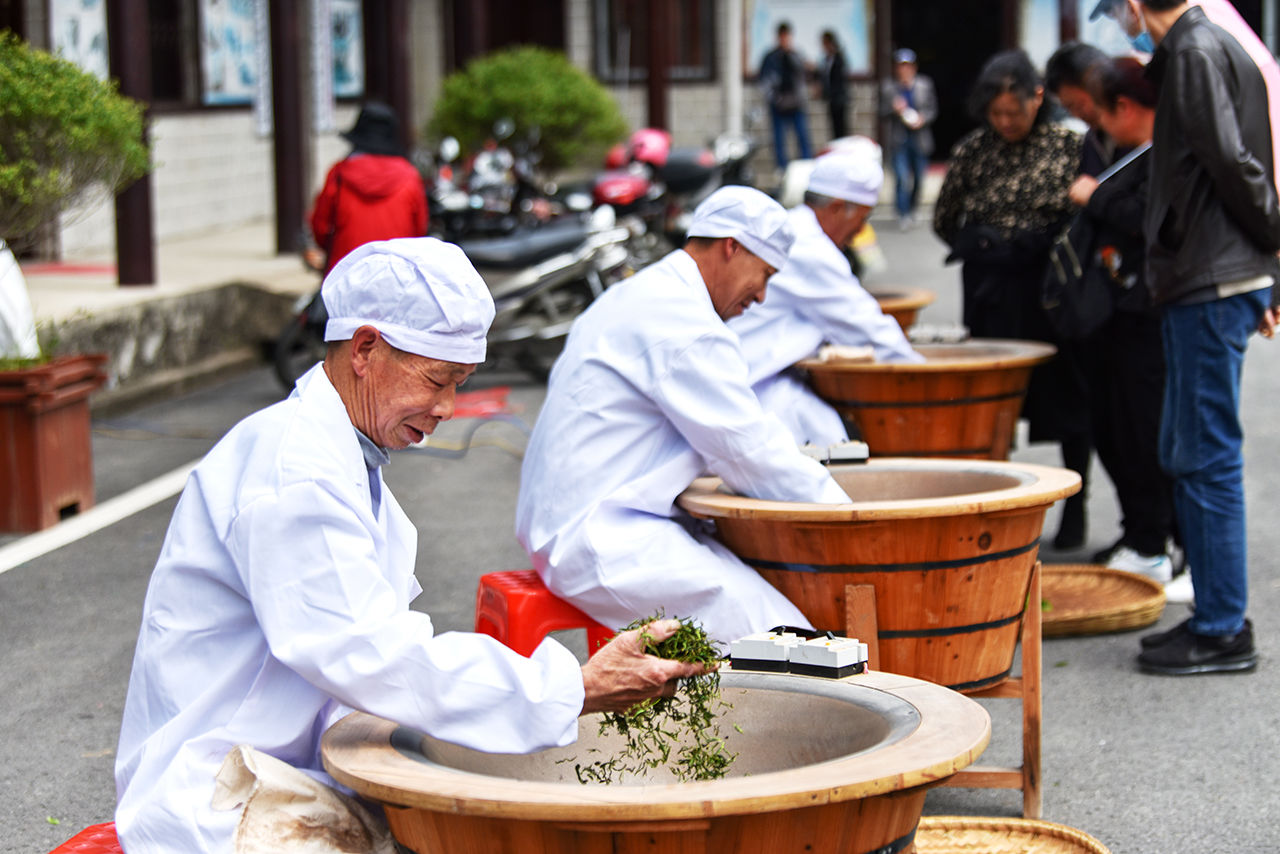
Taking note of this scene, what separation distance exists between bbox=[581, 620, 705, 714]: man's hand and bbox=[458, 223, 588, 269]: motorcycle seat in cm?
780

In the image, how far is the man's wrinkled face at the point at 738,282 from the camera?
3963 mm

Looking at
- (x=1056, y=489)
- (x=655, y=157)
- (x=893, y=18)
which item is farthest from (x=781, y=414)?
(x=893, y=18)

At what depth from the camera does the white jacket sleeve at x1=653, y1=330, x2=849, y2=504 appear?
3.56 meters

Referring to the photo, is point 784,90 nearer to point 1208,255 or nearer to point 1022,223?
Result: point 1022,223

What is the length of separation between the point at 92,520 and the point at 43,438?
17.9 inches

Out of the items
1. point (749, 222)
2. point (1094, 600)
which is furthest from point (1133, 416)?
A: point (749, 222)

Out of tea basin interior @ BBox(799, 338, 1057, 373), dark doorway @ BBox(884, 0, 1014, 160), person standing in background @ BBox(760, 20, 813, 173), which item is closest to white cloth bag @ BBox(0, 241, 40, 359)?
tea basin interior @ BBox(799, 338, 1057, 373)

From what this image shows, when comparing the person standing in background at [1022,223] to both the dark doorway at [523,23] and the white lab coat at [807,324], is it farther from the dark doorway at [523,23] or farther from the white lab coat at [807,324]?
the dark doorway at [523,23]

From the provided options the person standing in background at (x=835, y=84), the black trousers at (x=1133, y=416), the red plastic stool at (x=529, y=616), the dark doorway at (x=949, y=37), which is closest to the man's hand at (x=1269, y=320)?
the black trousers at (x=1133, y=416)

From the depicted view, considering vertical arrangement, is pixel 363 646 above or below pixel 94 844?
above

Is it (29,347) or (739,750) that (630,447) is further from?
(29,347)

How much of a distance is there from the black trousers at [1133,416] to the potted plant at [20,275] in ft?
12.9

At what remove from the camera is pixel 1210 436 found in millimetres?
4500

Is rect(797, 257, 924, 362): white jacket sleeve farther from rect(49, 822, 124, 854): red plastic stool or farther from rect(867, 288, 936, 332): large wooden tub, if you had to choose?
rect(49, 822, 124, 854): red plastic stool
